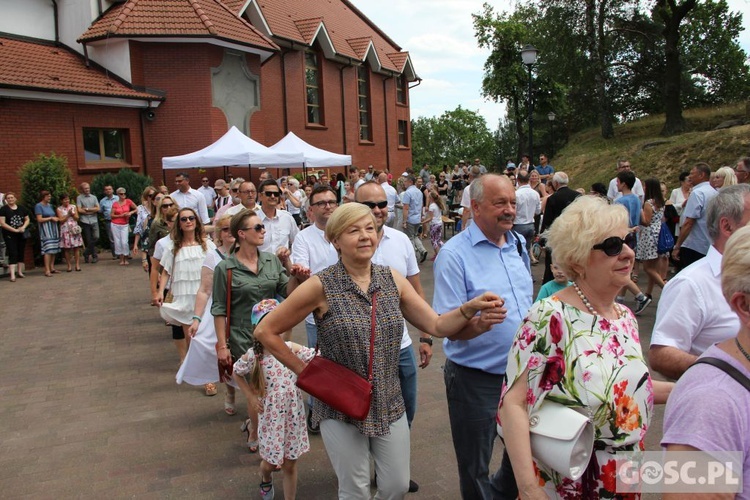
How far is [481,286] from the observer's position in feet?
11.0

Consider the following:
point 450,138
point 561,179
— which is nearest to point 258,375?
point 561,179

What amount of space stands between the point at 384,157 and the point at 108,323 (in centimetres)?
2661

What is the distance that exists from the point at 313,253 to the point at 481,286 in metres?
1.76

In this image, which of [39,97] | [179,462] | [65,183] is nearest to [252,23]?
[39,97]

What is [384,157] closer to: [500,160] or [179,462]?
[500,160]

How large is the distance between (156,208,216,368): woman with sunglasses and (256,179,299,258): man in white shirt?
0.62 metres

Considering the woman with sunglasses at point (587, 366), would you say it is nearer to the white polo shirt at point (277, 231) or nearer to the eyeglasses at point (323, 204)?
the eyeglasses at point (323, 204)

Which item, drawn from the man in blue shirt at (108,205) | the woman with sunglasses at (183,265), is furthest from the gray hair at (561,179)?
the man in blue shirt at (108,205)

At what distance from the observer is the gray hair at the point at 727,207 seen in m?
3.14

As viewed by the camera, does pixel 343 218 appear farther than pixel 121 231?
No

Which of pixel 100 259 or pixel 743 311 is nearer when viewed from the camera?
pixel 743 311

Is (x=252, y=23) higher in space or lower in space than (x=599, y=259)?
higher

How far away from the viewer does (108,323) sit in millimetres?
9812

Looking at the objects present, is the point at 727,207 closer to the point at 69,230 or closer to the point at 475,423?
the point at 475,423
